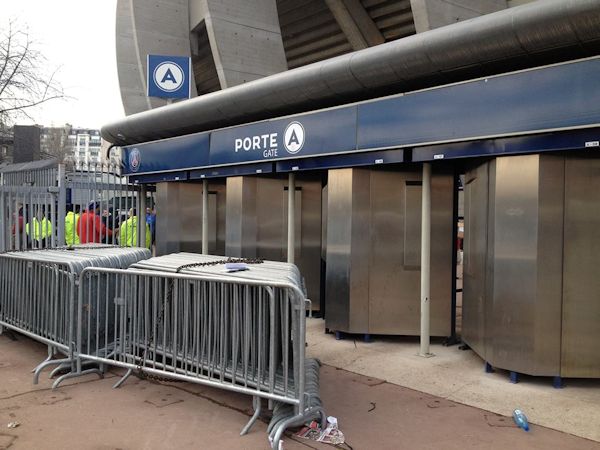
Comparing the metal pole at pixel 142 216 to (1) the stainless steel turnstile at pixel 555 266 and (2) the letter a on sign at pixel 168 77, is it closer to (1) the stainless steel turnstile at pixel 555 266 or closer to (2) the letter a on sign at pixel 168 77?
(2) the letter a on sign at pixel 168 77

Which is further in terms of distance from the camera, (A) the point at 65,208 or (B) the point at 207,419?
(A) the point at 65,208

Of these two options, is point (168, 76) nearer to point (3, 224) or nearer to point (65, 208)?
point (65, 208)

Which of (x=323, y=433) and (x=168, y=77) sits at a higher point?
(x=168, y=77)

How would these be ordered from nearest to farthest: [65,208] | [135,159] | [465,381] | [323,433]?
[323,433] < [465,381] < [65,208] < [135,159]

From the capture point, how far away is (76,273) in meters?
5.41

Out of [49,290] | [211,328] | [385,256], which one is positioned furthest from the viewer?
[385,256]

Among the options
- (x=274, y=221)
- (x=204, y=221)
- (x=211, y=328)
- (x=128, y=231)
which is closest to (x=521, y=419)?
(x=211, y=328)

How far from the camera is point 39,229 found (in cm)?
855

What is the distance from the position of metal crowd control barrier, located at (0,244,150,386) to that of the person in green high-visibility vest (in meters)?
1.80

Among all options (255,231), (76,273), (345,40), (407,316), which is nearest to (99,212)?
(255,231)

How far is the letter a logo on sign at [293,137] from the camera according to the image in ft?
23.9

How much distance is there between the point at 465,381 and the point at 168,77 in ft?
27.6

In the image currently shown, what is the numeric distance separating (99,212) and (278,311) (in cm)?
773

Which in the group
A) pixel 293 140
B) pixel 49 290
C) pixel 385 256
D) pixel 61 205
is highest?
pixel 293 140
